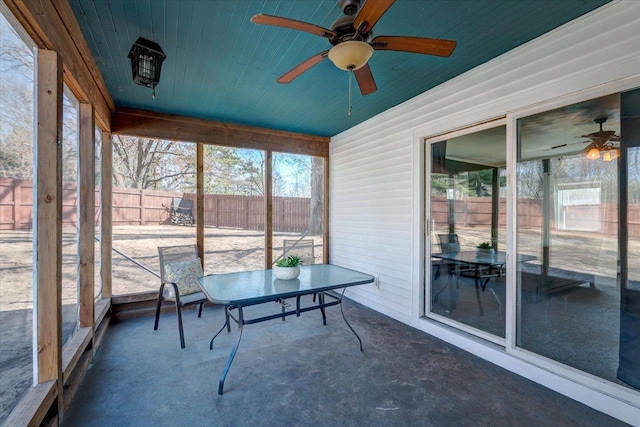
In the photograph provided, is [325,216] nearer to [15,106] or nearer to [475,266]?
[475,266]

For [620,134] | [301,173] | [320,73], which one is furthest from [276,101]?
[620,134]

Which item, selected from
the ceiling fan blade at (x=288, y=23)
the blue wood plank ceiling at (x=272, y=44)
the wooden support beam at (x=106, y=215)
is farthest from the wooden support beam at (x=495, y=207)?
the wooden support beam at (x=106, y=215)

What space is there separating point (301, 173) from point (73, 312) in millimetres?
3540

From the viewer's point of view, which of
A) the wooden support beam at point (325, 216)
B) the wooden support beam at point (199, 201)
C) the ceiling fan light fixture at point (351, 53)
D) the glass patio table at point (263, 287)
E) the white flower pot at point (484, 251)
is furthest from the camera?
the wooden support beam at point (325, 216)

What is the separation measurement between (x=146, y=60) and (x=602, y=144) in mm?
3499

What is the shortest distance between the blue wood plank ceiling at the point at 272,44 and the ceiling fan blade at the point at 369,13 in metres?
0.47

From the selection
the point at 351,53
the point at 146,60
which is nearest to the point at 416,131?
the point at 351,53

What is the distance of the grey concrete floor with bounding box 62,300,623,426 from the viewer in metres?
1.96

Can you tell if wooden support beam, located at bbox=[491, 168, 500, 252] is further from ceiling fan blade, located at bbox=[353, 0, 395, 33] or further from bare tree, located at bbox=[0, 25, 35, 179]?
bare tree, located at bbox=[0, 25, 35, 179]

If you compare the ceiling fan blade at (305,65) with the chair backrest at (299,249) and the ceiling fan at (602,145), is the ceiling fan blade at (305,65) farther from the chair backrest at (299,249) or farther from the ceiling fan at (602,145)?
the chair backrest at (299,249)

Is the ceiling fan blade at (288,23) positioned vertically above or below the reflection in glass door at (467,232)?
above

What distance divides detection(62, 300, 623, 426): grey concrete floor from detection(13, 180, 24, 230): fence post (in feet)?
4.41

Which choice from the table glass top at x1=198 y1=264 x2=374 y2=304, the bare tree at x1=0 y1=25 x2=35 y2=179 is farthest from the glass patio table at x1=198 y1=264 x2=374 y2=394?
the bare tree at x1=0 y1=25 x2=35 y2=179

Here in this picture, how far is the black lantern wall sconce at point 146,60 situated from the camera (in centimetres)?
219
